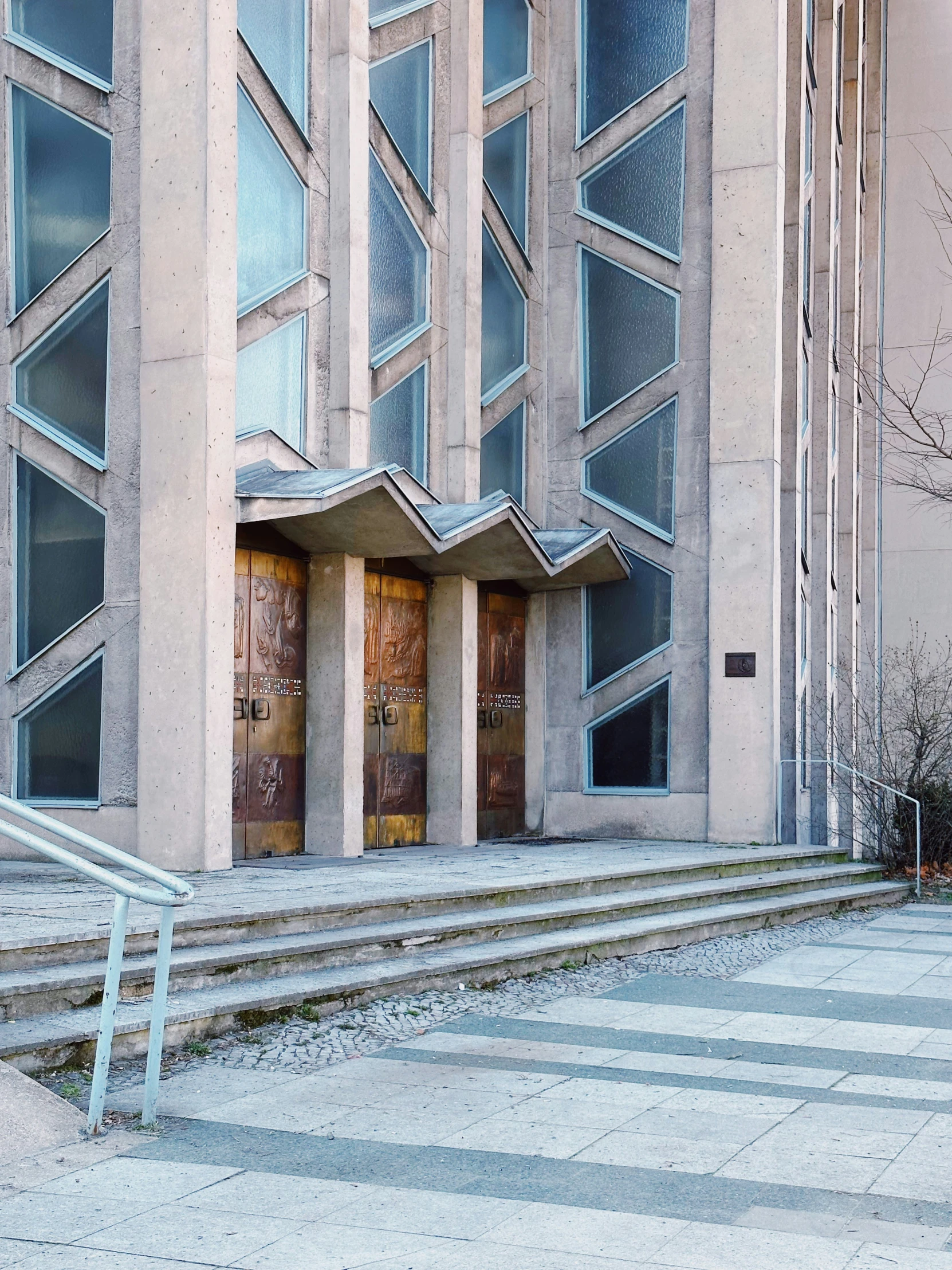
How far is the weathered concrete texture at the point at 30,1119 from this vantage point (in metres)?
4.96

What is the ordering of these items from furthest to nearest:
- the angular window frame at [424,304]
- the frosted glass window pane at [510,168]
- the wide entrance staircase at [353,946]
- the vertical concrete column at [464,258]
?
the frosted glass window pane at [510,168] → the vertical concrete column at [464,258] → the angular window frame at [424,304] → the wide entrance staircase at [353,946]

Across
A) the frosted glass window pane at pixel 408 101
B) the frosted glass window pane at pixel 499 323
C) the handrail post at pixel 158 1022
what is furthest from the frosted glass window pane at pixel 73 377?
the handrail post at pixel 158 1022

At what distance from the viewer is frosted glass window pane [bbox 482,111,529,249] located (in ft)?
56.1

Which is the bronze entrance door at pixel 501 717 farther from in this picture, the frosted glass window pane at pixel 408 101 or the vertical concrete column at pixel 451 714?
the frosted glass window pane at pixel 408 101

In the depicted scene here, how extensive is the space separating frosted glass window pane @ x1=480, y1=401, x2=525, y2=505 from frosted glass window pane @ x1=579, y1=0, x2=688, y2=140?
3.67 m

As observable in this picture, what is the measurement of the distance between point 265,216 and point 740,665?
23.5ft

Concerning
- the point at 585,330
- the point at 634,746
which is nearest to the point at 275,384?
the point at 585,330

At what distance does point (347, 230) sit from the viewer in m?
13.5

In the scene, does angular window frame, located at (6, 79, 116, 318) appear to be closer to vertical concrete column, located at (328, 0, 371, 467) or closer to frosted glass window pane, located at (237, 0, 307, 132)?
frosted glass window pane, located at (237, 0, 307, 132)

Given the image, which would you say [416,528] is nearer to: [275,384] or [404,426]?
[275,384]

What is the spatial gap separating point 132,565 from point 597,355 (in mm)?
7892

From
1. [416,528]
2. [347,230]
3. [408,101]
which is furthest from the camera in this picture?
[408,101]

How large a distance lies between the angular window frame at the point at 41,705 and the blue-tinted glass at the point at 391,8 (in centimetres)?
728

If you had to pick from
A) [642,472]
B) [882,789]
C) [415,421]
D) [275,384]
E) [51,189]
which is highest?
[51,189]
